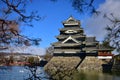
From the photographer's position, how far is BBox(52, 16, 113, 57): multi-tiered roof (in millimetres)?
48125

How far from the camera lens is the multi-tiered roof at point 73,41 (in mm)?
48125

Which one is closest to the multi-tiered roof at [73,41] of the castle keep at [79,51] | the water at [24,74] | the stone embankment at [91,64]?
the castle keep at [79,51]

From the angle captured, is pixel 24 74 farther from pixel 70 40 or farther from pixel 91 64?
pixel 70 40

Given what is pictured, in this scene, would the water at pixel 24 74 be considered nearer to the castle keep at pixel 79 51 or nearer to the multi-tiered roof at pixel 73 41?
the castle keep at pixel 79 51

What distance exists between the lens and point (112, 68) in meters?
45.8

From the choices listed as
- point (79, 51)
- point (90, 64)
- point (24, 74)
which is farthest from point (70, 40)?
point (24, 74)

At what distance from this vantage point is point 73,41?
4938 centimetres

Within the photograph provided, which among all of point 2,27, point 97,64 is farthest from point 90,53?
point 2,27

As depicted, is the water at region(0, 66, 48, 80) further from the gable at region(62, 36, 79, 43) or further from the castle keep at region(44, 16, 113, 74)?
the gable at region(62, 36, 79, 43)

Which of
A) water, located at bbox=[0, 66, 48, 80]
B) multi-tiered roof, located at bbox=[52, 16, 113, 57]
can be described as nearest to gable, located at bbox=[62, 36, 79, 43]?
multi-tiered roof, located at bbox=[52, 16, 113, 57]

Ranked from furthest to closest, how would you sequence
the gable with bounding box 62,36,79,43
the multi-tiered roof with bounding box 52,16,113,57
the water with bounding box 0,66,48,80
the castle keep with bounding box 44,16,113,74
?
1. the gable with bounding box 62,36,79,43
2. the multi-tiered roof with bounding box 52,16,113,57
3. the castle keep with bounding box 44,16,113,74
4. the water with bounding box 0,66,48,80

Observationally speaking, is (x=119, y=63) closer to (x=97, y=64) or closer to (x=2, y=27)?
(x=97, y=64)

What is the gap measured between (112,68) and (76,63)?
240 inches

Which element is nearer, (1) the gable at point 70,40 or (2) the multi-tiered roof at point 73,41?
(2) the multi-tiered roof at point 73,41
